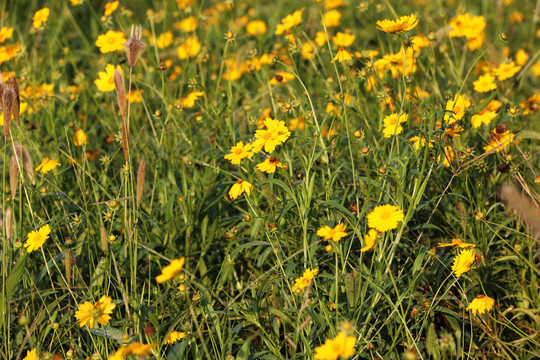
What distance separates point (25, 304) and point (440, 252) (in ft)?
4.33

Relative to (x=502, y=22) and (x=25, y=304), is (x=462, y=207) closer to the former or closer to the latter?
(x=25, y=304)

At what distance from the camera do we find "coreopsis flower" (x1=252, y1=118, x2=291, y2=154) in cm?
180

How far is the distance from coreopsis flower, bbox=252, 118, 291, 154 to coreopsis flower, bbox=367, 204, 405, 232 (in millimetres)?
371

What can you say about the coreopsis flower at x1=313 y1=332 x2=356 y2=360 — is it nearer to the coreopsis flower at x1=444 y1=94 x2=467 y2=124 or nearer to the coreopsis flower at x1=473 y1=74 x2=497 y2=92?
the coreopsis flower at x1=444 y1=94 x2=467 y2=124

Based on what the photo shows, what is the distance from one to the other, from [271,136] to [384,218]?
1.46 feet

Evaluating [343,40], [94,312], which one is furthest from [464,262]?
[343,40]

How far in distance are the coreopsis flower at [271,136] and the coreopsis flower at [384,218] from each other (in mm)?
371

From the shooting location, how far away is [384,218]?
159 centimetres

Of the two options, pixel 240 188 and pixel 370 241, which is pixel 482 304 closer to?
pixel 370 241

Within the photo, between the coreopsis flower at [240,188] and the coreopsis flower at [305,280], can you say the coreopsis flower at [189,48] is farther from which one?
the coreopsis flower at [305,280]

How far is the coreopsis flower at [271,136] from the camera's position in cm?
180

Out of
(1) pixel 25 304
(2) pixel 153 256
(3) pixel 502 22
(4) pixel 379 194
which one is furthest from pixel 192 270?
(3) pixel 502 22

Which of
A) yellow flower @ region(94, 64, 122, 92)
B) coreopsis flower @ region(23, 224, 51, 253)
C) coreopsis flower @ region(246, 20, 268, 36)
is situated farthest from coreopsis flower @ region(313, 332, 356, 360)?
coreopsis flower @ region(246, 20, 268, 36)

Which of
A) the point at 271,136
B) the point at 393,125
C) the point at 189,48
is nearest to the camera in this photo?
the point at 271,136
